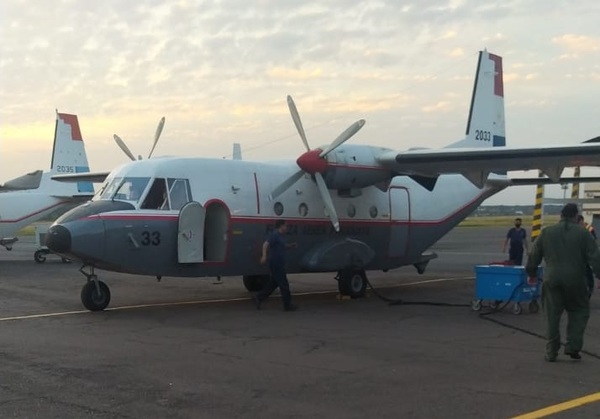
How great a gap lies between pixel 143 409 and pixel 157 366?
6.24ft

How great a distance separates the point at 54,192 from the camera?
29625 mm

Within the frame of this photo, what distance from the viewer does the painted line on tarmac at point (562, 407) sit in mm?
5604

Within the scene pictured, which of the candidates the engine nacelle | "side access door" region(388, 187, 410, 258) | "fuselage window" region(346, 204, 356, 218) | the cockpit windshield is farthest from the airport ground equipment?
the cockpit windshield

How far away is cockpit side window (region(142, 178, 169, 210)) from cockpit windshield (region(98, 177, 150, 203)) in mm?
158

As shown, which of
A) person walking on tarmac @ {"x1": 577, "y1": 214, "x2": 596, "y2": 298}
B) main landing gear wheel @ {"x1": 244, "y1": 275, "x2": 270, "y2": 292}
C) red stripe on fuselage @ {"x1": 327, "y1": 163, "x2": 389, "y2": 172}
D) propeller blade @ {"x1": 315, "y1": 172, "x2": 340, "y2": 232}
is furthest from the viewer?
main landing gear wheel @ {"x1": 244, "y1": 275, "x2": 270, "y2": 292}

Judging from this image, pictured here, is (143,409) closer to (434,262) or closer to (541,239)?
(541,239)

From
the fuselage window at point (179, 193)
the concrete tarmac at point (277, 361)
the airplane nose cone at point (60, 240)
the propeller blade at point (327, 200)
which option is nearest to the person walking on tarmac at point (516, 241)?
the concrete tarmac at point (277, 361)

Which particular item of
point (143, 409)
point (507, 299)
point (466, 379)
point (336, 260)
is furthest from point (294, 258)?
point (143, 409)

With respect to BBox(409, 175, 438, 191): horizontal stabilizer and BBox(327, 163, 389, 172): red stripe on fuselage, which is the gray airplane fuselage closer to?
BBox(327, 163, 389, 172): red stripe on fuselage

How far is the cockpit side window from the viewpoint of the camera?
41.8 feet

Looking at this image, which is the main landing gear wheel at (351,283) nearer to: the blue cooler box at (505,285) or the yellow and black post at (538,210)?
the blue cooler box at (505,285)

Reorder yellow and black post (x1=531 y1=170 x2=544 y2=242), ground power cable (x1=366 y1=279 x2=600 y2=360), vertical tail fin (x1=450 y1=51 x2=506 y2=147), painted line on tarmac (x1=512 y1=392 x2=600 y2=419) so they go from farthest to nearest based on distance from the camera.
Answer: yellow and black post (x1=531 y1=170 x2=544 y2=242)
vertical tail fin (x1=450 y1=51 x2=506 y2=147)
ground power cable (x1=366 y1=279 x2=600 y2=360)
painted line on tarmac (x1=512 y1=392 x2=600 y2=419)

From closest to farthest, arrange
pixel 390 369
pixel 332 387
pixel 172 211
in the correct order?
1. pixel 332 387
2. pixel 390 369
3. pixel 172 211

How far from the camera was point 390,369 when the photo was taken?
7609 millimetres
